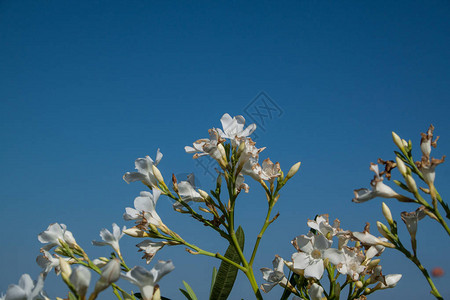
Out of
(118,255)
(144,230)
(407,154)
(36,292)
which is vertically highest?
(407,154)

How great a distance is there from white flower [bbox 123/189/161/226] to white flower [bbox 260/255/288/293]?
52 cm

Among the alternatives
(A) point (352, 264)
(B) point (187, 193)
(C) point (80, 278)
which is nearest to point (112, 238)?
(B) point (187, 193)

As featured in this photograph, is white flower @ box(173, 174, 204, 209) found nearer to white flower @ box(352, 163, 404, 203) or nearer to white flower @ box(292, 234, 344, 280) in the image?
white flower @ box(292, 234, 344, 280)

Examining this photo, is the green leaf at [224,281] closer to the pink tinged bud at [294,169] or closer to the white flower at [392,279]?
the pink tinged bud at [294,169]

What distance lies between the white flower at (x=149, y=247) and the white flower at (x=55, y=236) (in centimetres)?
26

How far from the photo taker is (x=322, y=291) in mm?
1537

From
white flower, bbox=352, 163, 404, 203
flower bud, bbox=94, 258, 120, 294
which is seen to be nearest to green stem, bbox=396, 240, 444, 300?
white flower, bbox=352, 163, 404, 203

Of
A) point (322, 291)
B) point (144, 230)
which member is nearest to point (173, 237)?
point (144, 230)

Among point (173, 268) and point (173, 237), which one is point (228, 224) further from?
point (173, 268)

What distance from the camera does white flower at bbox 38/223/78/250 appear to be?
1.55 meters

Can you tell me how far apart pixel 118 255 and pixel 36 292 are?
20.5 inches

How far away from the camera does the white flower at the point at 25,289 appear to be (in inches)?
39.6

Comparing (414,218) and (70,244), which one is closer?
(414,218)

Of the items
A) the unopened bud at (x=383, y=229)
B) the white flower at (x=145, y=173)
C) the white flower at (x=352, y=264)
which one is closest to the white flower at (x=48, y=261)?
the white flower at (x=145, y=173)
